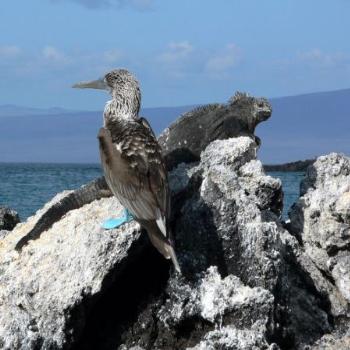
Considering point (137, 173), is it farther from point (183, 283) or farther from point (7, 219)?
point (7, 219)

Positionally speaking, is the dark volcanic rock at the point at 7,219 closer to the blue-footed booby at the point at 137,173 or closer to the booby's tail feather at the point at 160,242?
the blue-footed booby at the point at 137,173

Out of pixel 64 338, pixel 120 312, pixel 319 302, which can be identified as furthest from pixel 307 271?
pixel 64 338

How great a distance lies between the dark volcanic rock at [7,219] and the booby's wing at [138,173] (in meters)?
4.26

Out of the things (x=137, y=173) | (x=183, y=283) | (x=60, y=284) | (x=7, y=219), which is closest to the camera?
(x=137, y=173)

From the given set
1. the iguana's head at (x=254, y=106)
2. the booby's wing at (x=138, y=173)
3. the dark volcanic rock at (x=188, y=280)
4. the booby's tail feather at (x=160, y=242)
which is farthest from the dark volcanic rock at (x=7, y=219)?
the booby's tail feather at (x=160, y=242)

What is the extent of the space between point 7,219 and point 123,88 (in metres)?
4.16

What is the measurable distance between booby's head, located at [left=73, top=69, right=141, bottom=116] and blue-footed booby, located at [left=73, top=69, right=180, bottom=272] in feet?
0.16

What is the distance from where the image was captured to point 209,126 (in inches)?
532

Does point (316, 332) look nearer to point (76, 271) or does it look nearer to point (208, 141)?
point (76, 271)

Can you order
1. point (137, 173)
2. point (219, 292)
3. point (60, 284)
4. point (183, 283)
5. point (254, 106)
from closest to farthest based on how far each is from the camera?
point (137, 173), point (219, 292), point (60, 284), point (183, 283), point (254, 106)

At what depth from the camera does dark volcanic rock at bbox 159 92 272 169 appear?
12.8m

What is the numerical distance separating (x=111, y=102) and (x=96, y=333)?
7.38ft

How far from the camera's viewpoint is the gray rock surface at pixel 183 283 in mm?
9773

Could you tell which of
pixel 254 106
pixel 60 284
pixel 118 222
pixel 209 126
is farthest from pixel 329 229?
pixel 254 106
